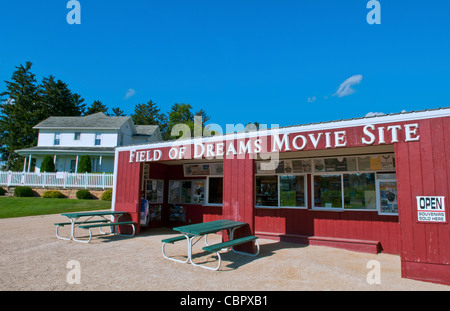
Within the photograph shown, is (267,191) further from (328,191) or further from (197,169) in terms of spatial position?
(197,169)

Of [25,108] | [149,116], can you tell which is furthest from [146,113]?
[25,108]

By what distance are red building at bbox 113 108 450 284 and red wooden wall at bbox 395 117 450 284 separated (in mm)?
15

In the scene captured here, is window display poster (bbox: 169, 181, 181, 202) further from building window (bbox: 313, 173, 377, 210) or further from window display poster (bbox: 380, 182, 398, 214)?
window display poster (bbox: 380, 182, 398, 214)

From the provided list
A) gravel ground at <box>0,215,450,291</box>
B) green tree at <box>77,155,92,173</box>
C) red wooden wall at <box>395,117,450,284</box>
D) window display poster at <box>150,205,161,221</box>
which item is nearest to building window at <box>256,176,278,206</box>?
gravel ground at <box>0,215,450,291</box>

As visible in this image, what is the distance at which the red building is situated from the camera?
5.23 meters

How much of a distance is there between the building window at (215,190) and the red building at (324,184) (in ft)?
0.12

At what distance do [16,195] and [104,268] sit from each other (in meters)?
19.6

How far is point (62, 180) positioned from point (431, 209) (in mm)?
23489

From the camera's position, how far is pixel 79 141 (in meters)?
29.2

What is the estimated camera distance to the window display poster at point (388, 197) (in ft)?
25.2

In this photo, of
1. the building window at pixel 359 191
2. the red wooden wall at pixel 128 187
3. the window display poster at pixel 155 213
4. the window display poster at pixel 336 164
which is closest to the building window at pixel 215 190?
the window display poster at pixel 155 213

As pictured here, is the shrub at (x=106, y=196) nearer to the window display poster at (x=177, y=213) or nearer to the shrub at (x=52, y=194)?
the shrub at (x=52, y=194)
